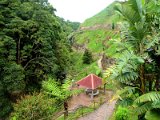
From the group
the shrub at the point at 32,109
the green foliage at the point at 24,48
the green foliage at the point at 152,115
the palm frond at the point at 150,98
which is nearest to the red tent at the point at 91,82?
the green foliage at the point at 24,48

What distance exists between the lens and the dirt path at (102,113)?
16.9 m

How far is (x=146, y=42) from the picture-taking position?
10195 millimetres

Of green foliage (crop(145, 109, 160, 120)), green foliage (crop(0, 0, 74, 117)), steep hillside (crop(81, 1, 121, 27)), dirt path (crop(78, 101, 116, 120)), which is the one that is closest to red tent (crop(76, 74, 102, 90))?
green foliage (crop(0, 0, 74, 117))

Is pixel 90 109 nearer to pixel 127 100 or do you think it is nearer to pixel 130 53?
pixel 127 100

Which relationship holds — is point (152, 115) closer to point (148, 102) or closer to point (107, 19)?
point (148, 102)

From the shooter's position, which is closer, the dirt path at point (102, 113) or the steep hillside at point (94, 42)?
the dirt path at point (102, 113)

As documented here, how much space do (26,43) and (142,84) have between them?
15264mm

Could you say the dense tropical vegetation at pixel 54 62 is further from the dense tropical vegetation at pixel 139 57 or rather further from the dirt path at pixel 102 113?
the dirt path at pixel 102 113

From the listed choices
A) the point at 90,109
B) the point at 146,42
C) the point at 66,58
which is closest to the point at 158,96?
the point at 146,42

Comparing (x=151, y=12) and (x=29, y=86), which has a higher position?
(x=151, y=12)

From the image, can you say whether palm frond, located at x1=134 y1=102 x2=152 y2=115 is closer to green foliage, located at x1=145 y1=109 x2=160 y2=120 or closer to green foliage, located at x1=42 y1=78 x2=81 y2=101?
green foliage, located at x1=145 y1=109 x2=160 y2=120

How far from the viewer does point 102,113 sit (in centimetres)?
1789

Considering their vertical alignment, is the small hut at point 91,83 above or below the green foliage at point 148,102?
below

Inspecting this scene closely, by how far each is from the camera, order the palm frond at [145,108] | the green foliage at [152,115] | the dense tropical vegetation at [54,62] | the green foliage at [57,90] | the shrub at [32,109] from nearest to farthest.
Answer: the green foliage at [152,115] → the palm frond at [145,108] → the dense tropical vegetation at [54,62] → the shrub at [32,109] → the green foliage at [57,90]
